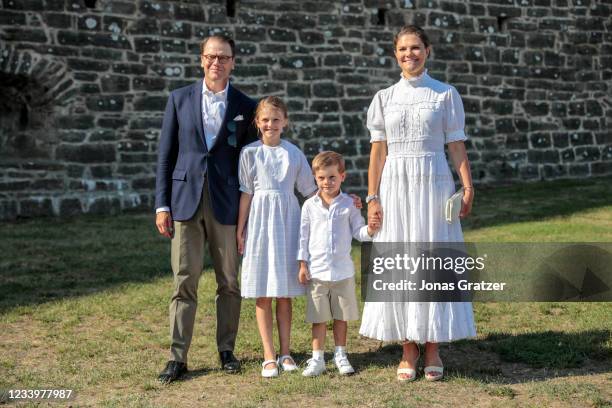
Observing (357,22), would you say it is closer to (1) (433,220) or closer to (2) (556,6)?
(2) (556,6)

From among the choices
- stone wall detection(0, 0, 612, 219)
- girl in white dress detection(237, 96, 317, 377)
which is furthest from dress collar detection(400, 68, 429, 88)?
stone wall detection(0, 0, 612, 219)

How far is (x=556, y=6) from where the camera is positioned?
12695 millimetres

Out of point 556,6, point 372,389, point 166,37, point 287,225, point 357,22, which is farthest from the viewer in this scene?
point 556,6

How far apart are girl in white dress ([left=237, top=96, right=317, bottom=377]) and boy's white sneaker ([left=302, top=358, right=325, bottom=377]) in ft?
0.37

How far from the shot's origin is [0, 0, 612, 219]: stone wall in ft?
32.0

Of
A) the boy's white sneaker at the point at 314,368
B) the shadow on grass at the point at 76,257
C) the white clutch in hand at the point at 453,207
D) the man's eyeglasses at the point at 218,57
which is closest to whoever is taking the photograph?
the white clutch in hand at the point at 453,207

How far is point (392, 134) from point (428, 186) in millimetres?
318

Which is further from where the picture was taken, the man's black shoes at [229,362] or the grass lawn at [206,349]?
the man's black shoes at [229,362]

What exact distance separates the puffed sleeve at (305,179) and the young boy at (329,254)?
90mm

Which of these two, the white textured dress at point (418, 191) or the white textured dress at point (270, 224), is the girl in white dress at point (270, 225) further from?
the white textured dress at point (418, 191)

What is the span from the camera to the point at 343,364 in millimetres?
4227

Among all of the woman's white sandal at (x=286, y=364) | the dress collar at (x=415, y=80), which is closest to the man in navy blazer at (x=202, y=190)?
the woman's white sandal at (x=286, y=364)

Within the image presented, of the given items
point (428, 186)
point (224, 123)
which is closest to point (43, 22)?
point (224, 123)

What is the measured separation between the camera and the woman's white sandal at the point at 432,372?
407 centimetres
